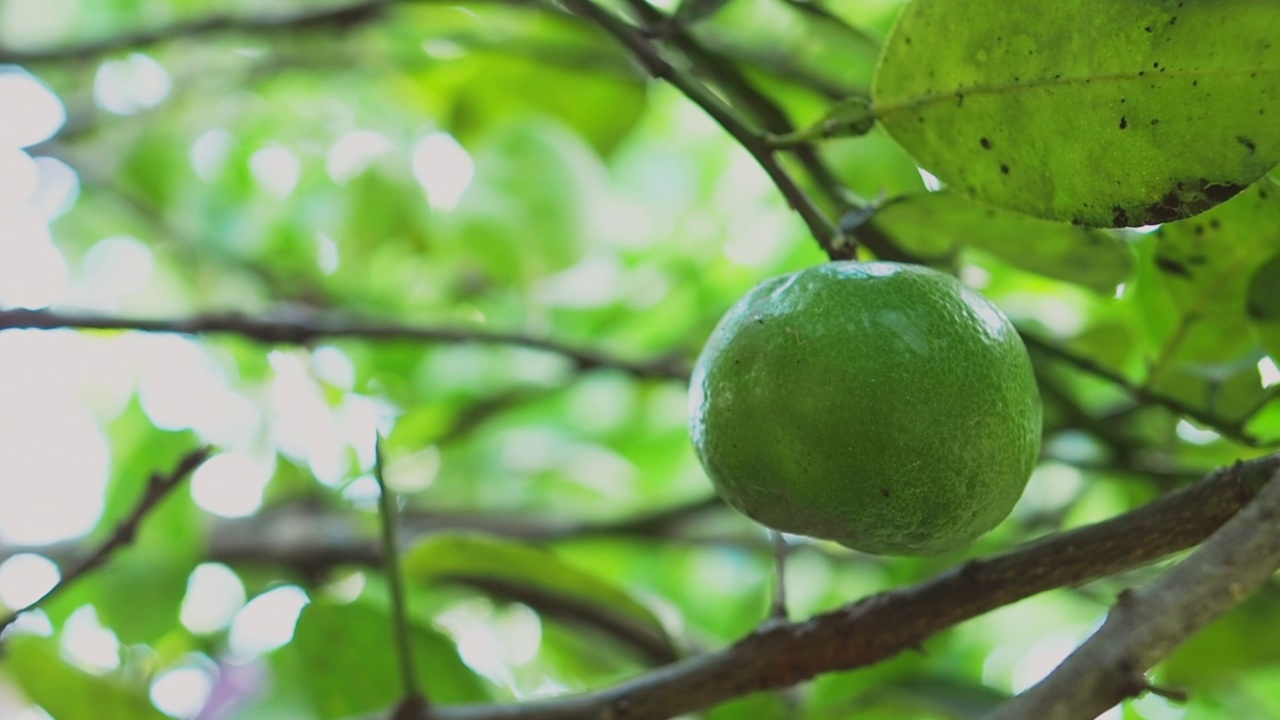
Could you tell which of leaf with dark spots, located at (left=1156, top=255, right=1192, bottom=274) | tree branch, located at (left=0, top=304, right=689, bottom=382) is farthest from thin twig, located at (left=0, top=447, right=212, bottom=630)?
leaf with dark spots, located at (left=1156, top=255, right=1192, bottom=274)

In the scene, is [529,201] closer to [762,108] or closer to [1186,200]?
[762,108]

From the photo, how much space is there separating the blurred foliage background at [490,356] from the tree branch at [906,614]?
17 centimetres

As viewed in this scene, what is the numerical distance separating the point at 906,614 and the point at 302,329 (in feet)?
1.68

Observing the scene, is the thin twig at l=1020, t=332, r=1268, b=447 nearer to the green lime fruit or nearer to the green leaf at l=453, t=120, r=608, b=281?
the green lime fruit

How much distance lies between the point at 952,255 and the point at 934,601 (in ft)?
0.74

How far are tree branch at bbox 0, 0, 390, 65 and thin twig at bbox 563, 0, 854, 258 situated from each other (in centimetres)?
70

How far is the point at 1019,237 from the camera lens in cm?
60

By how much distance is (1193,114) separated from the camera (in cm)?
43

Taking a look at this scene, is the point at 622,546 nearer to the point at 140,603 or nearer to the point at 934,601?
the point at 140,603

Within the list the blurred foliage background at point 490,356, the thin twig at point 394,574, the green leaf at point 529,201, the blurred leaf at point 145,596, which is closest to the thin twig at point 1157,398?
the blurred foliage background at point 490,356

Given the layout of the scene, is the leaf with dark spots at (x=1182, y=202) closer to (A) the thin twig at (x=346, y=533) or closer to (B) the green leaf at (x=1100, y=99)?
(B) the green leaf at (x=1100, y=99)

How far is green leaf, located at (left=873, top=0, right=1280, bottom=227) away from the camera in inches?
16.6

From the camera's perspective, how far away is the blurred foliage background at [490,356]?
30.3 inches

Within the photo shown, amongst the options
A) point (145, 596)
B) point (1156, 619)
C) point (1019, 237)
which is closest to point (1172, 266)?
point (1019, 237)
